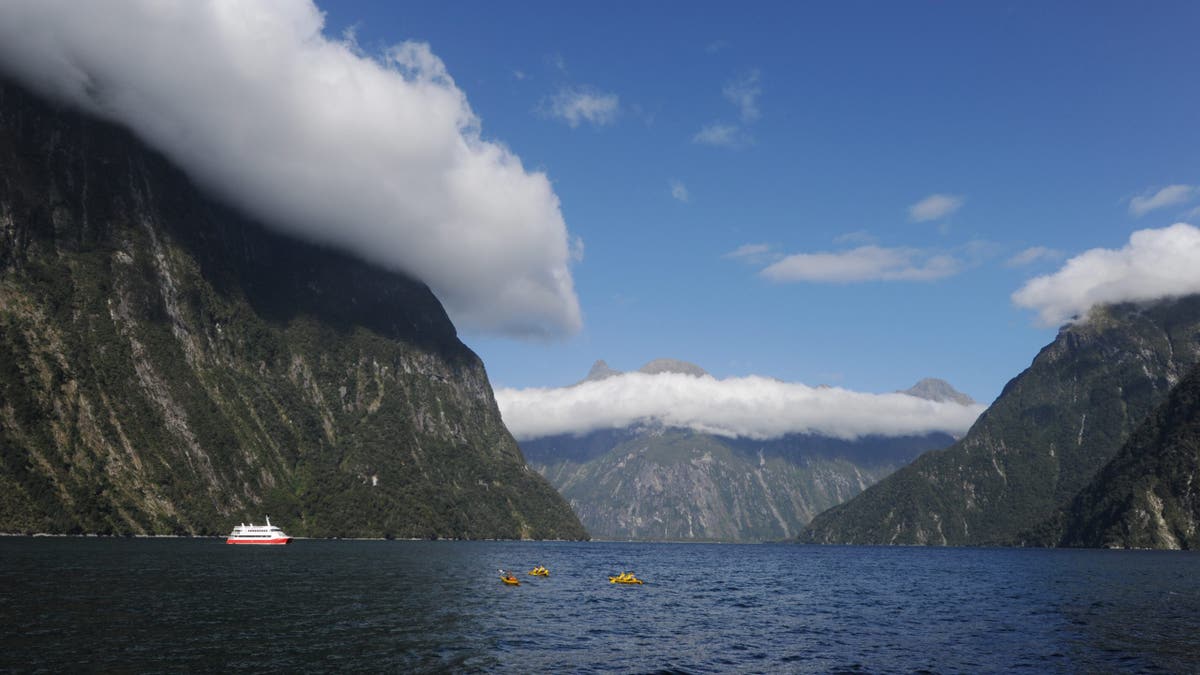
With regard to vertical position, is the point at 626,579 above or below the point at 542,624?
below

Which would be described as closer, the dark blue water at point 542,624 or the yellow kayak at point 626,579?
the dark blue water at point 542,624

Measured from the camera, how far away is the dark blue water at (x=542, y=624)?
165 ft

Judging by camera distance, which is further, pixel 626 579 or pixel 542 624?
pixel 626 579

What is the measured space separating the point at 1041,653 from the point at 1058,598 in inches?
2177

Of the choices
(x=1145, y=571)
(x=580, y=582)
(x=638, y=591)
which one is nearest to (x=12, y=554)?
(x=580, y=582)

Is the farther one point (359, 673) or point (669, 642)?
point (669, 642)

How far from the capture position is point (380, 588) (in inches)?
3856

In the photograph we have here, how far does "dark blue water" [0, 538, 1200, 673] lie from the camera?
165 ft

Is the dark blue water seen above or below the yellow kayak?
above

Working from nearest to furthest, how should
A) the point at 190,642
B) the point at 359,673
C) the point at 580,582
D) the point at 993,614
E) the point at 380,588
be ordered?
the point at 359,673 → the point at 190,642 → the point at 993,614 → the point at 380,588 → the point at 580,582

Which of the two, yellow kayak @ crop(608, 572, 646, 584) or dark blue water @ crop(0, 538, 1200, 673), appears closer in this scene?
dark blue water @ crop(0, 538, 1200, 673)

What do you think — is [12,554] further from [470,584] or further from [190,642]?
[190,642]

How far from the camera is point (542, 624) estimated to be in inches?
2749

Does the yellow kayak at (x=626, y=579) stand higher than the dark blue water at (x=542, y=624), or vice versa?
the dark blue water at (x=542, y=624)
